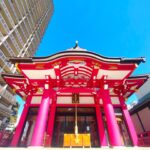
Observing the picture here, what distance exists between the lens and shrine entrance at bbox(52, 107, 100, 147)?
8852mm

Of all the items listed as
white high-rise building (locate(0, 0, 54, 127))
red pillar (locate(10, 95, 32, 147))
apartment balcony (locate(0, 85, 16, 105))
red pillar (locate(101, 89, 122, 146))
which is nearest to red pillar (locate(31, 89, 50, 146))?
red pillar (locate(10, 95, 32, 147))

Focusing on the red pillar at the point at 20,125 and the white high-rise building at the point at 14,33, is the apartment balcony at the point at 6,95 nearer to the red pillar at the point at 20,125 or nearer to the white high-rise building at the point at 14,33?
the white high-rise building at the point at 14,33

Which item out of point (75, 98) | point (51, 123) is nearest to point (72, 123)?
point (51, 123)

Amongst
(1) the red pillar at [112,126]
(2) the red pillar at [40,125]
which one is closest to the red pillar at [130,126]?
(1) the red pillar at [112,126]

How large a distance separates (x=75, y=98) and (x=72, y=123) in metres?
1.95

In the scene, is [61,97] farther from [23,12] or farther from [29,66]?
[23,12]

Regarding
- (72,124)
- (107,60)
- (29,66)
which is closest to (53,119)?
(72,124)

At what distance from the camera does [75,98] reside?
949 cm

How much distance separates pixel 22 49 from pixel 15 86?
967 inches

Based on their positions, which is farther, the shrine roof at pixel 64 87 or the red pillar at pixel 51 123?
the shrine roof at pixel 64 87

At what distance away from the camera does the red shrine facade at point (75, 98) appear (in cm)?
709

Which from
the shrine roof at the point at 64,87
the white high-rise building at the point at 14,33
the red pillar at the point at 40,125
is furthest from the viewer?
the white high-rise building at the point at 14,33

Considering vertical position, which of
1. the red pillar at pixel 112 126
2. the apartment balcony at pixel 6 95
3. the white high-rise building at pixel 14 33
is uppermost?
the white high-rise building at pixel 14 33

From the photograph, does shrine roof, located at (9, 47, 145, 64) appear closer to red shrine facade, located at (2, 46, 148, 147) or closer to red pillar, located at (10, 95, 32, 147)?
red shrine facade, located at (2, 46, 148, 147)
